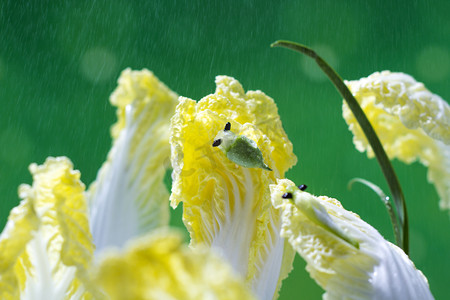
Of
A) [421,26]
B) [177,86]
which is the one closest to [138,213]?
[177,86]

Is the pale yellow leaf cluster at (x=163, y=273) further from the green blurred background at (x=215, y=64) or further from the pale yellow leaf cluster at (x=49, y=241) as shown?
the green blurred background at (x=215, y=64)

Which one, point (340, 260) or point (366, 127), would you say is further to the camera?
point (366, 127)

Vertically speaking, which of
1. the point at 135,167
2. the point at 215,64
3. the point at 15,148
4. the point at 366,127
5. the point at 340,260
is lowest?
the point at 340,260

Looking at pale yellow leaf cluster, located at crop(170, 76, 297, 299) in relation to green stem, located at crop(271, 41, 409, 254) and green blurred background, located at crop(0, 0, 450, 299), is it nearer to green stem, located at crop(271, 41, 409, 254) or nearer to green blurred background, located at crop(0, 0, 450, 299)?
green stem, located at crop(271, 41, 409, 254)

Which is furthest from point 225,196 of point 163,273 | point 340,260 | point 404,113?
point 163,273

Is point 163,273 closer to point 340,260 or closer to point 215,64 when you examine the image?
point 340,260

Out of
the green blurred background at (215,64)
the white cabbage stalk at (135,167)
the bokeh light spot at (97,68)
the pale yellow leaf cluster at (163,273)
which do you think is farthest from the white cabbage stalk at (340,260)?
the bokeh light spot at (97,68)
